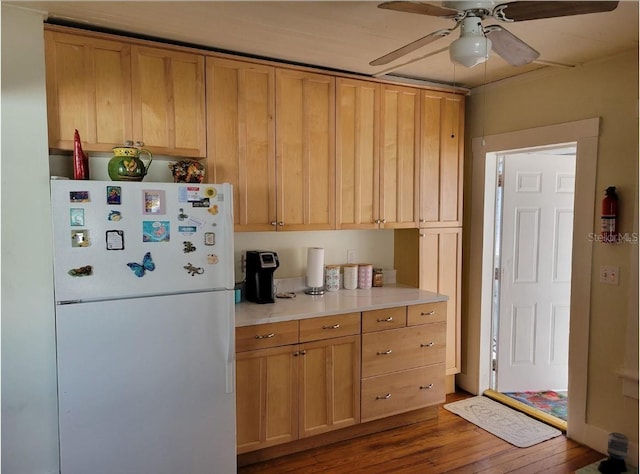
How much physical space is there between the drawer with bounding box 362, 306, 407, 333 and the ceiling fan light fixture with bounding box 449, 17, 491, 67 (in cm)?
164

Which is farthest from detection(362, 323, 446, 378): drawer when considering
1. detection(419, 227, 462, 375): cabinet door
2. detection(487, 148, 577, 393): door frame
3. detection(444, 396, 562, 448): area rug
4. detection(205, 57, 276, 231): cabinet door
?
detection(205, 57, 276, 231): cabinet door

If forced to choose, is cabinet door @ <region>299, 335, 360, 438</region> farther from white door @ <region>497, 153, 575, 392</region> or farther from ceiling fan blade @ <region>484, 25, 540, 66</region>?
ceiling fan blade @ <region>484, 25, 540, 66</region>

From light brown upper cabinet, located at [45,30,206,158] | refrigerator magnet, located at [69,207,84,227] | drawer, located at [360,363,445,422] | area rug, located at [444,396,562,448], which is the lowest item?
area rug, located at [444,396,562,448]

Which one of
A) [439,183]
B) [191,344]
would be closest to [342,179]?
[439,183]

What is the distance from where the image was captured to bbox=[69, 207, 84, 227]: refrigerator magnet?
6.73 ft

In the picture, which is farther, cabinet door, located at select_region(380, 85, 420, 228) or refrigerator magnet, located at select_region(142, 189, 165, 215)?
cabinet door, located at select_region(380, 85, 420, 228)

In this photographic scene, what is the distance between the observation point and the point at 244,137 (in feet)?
9.14

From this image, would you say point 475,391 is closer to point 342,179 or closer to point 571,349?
point 571,349

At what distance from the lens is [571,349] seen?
3016 millimetres

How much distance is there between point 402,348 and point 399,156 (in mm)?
1342

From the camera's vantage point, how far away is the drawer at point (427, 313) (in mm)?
3111

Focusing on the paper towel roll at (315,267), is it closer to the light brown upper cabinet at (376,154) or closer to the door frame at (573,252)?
the light brown upper cabinet at (376,154)

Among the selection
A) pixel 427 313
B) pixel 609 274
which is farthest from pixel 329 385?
pixel 609 274

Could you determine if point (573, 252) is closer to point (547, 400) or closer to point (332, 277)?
point (547, 400)
